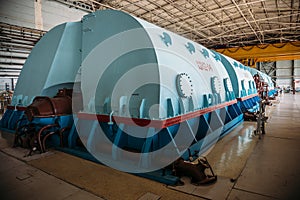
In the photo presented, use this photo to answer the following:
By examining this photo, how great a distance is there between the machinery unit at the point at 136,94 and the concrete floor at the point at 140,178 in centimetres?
29

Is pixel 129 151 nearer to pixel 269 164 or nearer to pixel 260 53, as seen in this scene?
pixel 269 164

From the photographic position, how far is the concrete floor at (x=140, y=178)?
6.68 ft

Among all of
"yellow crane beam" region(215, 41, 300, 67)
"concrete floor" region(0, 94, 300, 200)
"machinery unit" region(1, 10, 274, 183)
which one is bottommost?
"concrete floor" region(0, 94, 300, 200)

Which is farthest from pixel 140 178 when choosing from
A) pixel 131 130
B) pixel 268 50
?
pixel 268 50

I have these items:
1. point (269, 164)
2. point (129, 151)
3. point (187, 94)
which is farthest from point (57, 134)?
point (269, 164)

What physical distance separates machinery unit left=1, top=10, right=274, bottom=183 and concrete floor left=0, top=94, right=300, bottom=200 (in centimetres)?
29

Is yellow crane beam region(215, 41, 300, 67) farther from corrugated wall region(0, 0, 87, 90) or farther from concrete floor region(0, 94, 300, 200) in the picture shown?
corrugated wall region(0, 0, 87, 90)

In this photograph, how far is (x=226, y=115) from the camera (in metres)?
4.76

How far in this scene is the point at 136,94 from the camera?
278 cm

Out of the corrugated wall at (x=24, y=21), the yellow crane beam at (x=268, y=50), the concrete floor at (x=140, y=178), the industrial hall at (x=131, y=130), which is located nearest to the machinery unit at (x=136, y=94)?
the industrial hall at (x=131, y=130)

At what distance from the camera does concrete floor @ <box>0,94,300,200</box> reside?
2.04 meters

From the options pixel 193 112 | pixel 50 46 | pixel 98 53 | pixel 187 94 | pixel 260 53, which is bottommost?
pixel 193 112

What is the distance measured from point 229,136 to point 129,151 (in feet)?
8.35

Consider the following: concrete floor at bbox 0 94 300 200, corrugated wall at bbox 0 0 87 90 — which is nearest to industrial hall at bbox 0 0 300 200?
concrete floor at bbox 0 94 300 200
